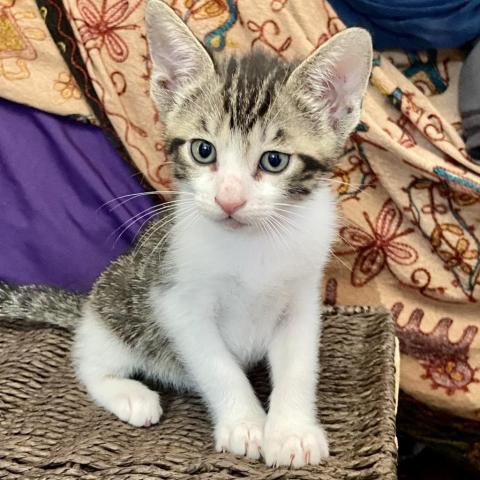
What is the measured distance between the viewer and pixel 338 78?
45.1 inches

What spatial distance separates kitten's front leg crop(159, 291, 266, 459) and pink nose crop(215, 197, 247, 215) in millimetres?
232

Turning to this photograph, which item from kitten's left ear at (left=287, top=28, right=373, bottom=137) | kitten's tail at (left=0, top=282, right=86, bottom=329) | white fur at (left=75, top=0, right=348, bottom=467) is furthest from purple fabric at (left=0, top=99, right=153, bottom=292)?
kitten's left ear at (left=287, top=28, right=373, bottom=137)

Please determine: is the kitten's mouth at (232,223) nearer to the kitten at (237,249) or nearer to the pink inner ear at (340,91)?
the kitten at (237,249)

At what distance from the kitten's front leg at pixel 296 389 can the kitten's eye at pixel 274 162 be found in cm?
26

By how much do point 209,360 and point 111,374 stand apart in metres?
0.26

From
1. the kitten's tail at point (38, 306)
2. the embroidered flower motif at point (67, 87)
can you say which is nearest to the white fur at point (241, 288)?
the kitten's tail at point (38, 306)

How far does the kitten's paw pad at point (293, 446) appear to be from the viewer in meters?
1.07

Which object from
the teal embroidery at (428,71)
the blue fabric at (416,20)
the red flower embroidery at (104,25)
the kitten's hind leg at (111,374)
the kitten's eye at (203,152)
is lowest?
the kitten's hind leg at (111,374)

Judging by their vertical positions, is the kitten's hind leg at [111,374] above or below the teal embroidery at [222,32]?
below

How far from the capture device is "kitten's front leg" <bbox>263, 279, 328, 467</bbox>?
108 centimetres

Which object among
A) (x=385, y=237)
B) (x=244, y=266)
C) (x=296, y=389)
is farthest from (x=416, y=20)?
(x=296, y=389)

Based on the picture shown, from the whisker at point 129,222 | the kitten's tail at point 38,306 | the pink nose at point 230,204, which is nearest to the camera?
the pink nose at point 230,204

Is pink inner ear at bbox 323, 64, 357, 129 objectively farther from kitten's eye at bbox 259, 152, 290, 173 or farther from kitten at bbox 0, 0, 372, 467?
kitten's eye at bbox 259, 152, 290, 173

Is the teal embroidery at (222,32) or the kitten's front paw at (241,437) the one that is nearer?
the kitten's front paw at (241,437)
